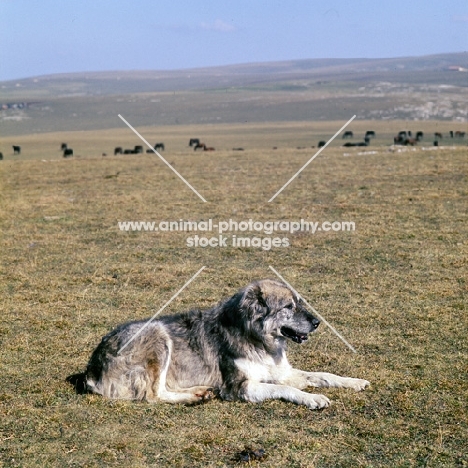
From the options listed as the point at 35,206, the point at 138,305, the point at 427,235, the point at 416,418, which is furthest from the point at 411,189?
the point at 416,418

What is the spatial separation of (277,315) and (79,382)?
8.03ft

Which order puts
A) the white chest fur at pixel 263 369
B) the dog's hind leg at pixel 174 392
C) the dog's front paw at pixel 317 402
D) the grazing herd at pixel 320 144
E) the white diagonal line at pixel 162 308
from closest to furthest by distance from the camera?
the dog's front paw at pixel 317 402, the dog's hind leg at pixel 174 392, the white diagonal line at pixel 162 308, the white chest fur at pixel 263 369, the grazing herd at pixel 320 144

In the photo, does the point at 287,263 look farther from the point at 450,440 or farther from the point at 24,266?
the point at 450,440

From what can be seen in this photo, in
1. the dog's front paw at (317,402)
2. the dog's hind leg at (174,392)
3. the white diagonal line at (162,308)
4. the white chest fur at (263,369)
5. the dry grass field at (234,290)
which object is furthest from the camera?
the white chest fur at (263,369)

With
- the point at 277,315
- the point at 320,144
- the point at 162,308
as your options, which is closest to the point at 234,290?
the point at 162,308

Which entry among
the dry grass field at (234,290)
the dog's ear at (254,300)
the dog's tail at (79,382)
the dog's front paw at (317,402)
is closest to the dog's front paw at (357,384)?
the dry grass field at (234,290)

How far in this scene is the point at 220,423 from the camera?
6.77 metres

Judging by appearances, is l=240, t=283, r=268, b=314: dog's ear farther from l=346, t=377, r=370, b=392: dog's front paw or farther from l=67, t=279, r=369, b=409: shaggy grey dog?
l=346, t=377, r=370, b=392: dog's front paw

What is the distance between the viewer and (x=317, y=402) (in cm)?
709

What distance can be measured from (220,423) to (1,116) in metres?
126

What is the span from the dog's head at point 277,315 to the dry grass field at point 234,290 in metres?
0.80

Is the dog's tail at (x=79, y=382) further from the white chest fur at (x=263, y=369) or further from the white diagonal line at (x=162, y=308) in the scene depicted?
the white chest fur at (x=263, y=369)

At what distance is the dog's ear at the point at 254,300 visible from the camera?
7.52 m

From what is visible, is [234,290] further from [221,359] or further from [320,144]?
[320,144]
